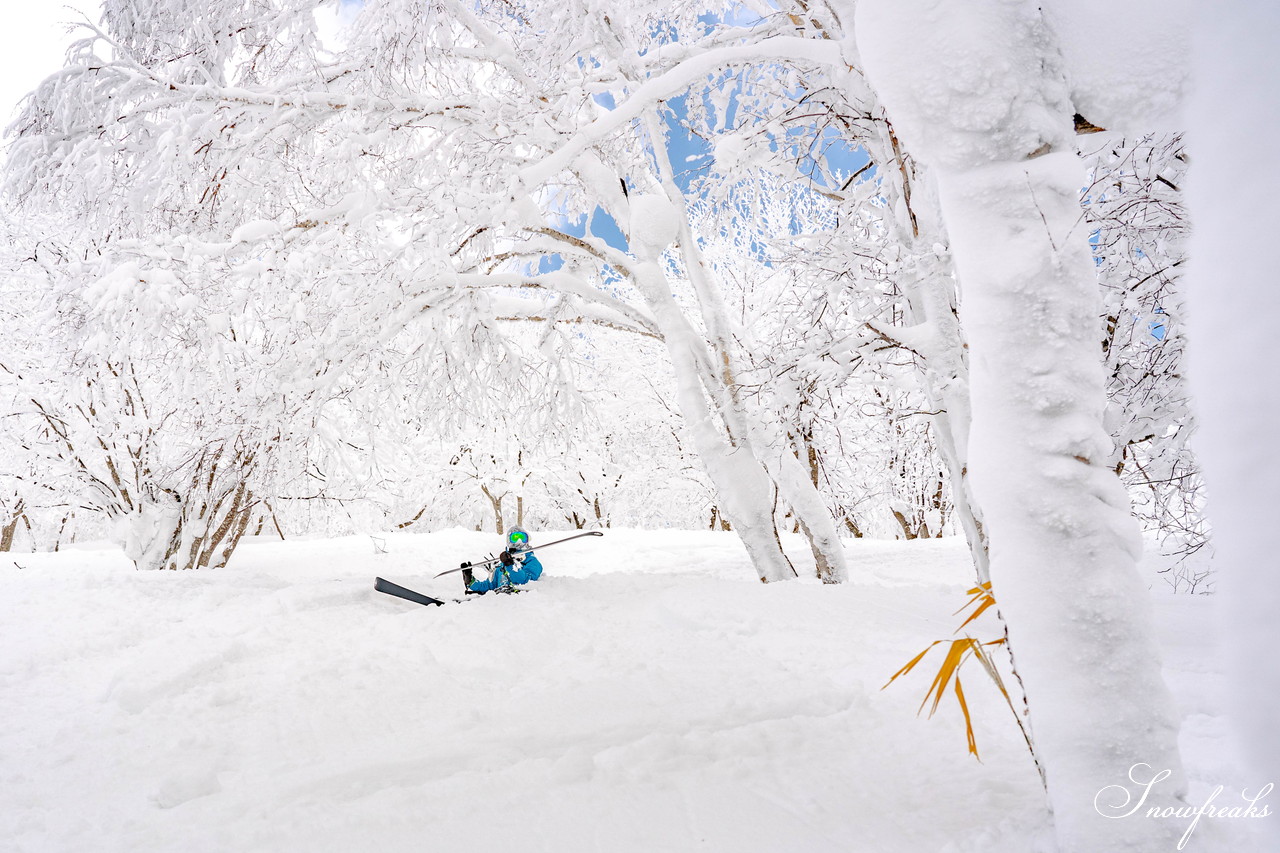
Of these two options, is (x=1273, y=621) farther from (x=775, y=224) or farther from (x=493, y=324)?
(x=775, y=224)

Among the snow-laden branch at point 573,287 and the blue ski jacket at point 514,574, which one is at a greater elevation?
the snow-laden branch at point 573,287

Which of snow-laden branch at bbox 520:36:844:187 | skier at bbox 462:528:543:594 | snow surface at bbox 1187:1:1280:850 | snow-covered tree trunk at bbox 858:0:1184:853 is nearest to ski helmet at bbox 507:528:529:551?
skier at bbox 462:528:543:594

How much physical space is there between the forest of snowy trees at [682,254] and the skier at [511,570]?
54.5 inches

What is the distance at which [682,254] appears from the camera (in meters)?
6.71

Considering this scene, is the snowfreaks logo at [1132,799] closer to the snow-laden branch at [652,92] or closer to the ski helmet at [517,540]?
the snow-laden branch at [652,92]

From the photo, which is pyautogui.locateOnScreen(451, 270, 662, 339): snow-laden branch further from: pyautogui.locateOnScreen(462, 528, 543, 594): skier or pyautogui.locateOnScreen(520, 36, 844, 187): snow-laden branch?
pyautogui.locateOnScreen(520, 36, 844, 187): snow-laden branch

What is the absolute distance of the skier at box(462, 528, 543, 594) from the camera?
5.46m

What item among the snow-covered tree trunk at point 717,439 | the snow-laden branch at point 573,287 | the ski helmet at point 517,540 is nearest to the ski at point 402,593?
the ski helmet at point 517,540

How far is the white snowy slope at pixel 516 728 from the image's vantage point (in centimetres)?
213

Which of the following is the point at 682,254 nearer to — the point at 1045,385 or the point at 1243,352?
the point at 1045,385

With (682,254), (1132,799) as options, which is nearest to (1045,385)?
(1132,799)

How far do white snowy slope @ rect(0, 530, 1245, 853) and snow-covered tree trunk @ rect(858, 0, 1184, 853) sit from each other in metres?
0.44

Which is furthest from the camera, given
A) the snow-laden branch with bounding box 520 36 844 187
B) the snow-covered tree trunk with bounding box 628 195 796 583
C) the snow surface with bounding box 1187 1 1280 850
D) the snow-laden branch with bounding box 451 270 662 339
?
the snow-covered tree trunk with bounding box 628 195 796 583

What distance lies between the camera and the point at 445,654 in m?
3.79
